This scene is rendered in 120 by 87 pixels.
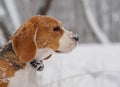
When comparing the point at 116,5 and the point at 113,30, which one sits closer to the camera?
the point at 116,5

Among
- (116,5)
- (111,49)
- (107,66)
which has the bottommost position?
(107,66)

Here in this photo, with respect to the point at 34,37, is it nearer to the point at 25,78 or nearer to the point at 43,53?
the point at 43,53

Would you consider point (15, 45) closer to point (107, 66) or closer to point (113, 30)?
point (107, 66)

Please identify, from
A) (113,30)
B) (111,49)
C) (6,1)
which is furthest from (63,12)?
(6,1)

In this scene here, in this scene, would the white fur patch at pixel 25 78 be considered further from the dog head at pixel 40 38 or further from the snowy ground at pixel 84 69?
the snowy ground at pixel 84 69

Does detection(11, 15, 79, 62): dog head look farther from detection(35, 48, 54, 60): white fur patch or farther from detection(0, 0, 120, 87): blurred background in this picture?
detection(0, 0, 120, 87): blurred background

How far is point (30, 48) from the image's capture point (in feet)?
13.1

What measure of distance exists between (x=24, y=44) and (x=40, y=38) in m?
0.24

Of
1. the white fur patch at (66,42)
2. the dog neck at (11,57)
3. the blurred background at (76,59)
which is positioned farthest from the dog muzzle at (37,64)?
the blurred background at (76,59)

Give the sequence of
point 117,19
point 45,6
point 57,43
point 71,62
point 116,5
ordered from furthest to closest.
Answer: point 117,19 → point 116,5 → point 71,62 → point 45,6 → point 57,43

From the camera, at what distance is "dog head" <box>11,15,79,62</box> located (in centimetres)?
397

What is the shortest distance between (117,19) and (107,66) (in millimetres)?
22697

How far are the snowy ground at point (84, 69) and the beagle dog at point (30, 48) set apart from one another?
2.88 ft

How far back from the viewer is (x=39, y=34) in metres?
4.16
